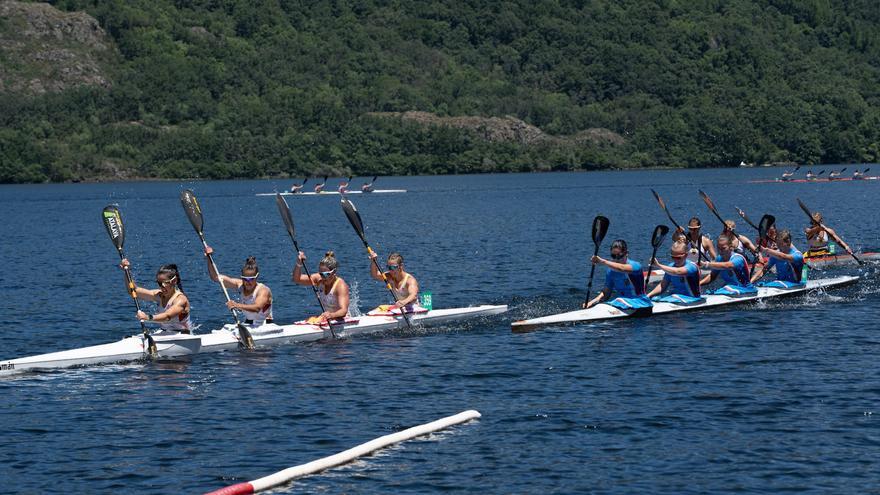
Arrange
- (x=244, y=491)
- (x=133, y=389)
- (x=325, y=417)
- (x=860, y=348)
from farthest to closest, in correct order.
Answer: (x=860, y=348), (x=133, y=389), (x=325, y=417), (x=244, y=491)

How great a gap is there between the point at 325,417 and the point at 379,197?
415 feet

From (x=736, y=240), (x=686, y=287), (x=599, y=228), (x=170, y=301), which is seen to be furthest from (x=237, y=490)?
(x=736, y=240)

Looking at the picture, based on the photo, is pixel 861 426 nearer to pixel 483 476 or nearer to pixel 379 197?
pixel 483 476

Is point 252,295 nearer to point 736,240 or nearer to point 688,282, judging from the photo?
point 688,282

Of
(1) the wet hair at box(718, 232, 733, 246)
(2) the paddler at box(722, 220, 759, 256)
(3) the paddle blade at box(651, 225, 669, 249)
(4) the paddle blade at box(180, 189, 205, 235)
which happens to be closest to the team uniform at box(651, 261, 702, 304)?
(3) the paddle blade at box(651, 225, 669, 249)

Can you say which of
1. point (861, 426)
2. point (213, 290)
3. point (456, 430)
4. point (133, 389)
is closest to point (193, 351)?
point (133, 389)

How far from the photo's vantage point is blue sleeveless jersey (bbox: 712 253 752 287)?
3881 cm

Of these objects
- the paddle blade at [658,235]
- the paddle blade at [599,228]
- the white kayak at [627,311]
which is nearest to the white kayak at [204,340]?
the white kayak at [627,311]

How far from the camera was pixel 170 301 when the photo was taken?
31781mm

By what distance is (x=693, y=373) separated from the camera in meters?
29.6

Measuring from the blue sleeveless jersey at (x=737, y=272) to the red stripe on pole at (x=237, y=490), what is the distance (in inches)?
867

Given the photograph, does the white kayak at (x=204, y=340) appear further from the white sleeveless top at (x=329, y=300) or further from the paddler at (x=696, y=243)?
the paddler at (x=696, y=243)

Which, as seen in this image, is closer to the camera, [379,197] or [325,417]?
[325,417]

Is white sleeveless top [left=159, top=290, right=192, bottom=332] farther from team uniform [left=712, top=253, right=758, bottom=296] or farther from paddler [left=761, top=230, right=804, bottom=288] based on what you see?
paddler [left=761, top=230, right=804, bottom=288]
